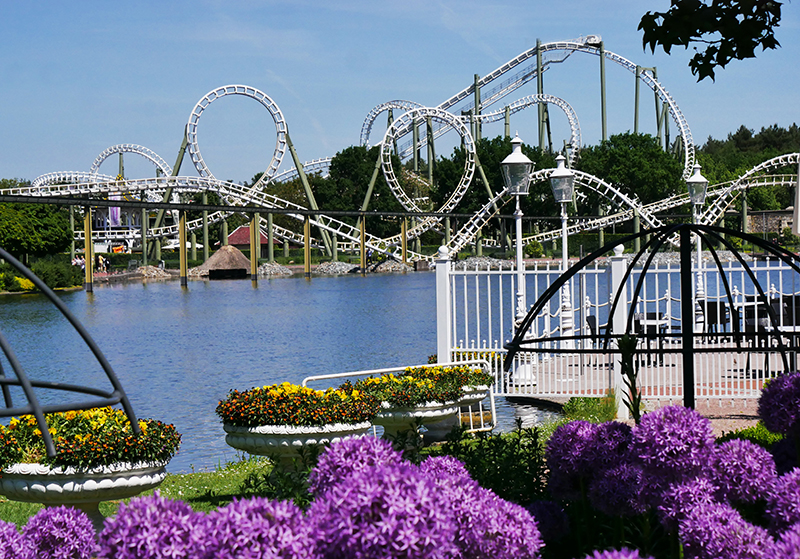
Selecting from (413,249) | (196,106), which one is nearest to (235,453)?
(196,106)

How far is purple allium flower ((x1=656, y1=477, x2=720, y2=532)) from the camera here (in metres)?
2.48

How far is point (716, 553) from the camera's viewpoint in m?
2.29

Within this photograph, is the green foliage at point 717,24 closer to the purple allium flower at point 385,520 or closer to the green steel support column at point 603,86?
the purple allium flower at point 385,520

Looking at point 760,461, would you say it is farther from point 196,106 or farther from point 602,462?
point 196,106

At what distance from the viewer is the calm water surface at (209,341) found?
14.8 m

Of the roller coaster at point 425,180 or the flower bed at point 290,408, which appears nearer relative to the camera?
the flower bed at point 290,408

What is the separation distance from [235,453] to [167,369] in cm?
868

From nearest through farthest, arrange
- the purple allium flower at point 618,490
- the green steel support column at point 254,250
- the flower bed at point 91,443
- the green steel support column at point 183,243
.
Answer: the purple allium flower at point 618,490
the flower bed at point 91,443
the green steel support column at point 183,243
the green steel support column at point 254,250

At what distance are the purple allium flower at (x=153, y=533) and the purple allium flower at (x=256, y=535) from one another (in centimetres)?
4

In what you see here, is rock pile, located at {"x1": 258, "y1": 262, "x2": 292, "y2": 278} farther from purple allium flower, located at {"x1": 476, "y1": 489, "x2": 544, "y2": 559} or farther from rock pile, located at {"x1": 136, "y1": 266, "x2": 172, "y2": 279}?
purple allium flower, located at {"x1": 476, "y1": 489, "x2": 544, "y2": 559}

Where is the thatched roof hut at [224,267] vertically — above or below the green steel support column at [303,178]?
below

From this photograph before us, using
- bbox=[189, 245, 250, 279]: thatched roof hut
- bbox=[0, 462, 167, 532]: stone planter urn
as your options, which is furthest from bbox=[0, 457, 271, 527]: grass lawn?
bbox=[189, 245, 250, 279]: thatched roof hut

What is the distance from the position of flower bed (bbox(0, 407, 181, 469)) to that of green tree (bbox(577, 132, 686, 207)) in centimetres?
6095

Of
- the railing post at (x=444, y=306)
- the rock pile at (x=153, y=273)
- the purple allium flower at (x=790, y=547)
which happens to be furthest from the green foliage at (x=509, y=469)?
the rock pile at (x=153, y=273)
